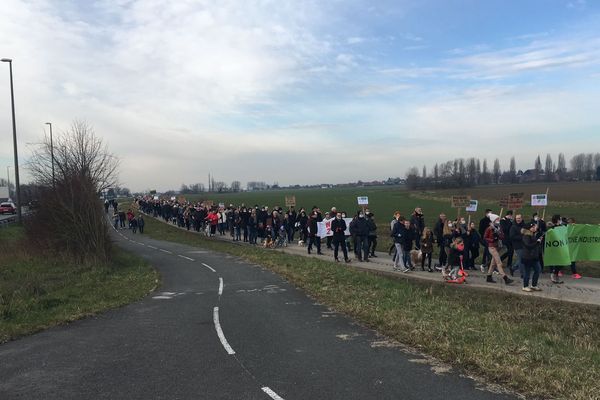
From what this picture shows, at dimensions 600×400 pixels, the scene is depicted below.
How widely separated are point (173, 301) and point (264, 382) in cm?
680

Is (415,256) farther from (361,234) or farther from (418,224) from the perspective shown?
(361,234)

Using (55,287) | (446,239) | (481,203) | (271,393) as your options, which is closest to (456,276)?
(446,239)

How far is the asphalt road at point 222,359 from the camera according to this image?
229 inches

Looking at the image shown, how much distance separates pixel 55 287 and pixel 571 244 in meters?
→ 15.5

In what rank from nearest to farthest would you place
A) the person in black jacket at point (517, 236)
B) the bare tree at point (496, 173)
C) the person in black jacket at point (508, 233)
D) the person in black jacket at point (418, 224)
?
the person in black jacket at point (517, 236) → the person in black jacket at point (508, 233) → the person in black jacket at point (418, 224) → the bare tree at point (496, 173)

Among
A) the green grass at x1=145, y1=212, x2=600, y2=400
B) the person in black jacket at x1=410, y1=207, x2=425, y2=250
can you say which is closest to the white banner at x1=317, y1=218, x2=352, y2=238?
the person in black jacket at x1=410, y1=207, x2=425, y2=250

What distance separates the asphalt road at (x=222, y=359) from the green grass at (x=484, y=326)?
0.45 metres

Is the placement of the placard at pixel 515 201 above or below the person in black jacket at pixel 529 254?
above

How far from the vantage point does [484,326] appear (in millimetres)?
8656

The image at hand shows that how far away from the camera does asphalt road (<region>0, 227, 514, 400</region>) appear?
19.1 feet

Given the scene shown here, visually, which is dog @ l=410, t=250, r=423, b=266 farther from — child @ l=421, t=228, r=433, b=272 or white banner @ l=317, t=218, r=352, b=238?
white banner @ l=317, t=218, r=352, b=238

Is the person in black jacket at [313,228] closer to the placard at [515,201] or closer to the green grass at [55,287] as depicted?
the green grass at [55,287]

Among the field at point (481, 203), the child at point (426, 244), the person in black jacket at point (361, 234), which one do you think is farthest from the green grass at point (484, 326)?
the field at point (481, 203)

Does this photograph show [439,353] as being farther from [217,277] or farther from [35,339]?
[217,277]
